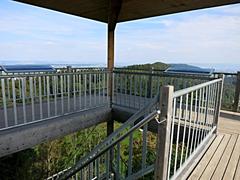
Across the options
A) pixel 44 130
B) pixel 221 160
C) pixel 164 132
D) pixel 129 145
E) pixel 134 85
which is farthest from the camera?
pixel 134 85

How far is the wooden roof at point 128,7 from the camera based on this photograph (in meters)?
4.55

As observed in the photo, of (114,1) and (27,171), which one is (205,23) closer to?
(114,1)

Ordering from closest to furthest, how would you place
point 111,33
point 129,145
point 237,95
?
1. point 129,145
2. point 237,95
3. point 111,33

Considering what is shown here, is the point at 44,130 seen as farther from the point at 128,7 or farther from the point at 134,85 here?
the point at 128,7

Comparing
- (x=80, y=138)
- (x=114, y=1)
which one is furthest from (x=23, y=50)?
(x=114, y=1)

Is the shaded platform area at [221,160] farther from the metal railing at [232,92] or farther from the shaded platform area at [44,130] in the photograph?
the shaded platform area at [44,130]

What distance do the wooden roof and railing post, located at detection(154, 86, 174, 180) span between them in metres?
3.86

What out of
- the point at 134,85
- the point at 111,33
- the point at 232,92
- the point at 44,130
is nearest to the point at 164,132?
the point at 44,130

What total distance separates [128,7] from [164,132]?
15.8ft

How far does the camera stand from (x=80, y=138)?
8.66 m

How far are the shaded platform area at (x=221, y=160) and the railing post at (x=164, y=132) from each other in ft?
3.09

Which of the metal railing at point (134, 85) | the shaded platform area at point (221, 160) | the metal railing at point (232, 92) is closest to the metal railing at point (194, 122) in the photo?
the shaded platform area at point (221, 160)

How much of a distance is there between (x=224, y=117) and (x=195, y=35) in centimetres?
583

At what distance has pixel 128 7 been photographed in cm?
550
